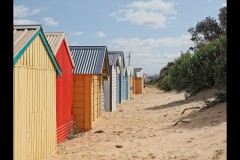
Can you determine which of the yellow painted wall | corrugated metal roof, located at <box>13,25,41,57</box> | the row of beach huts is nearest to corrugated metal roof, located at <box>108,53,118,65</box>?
the row of beach huts

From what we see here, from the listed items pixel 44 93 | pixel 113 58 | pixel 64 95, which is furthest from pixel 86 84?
pixel 113 58

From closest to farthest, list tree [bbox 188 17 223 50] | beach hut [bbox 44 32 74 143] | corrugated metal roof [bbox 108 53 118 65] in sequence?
beach hut [bbox 44 32 74 143] < corrugated metal roof [bbox 108 53 118 65] < tree [bbox 188 17 223 50]

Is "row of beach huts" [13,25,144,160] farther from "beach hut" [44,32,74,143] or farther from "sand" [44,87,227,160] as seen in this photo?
"sand" [44,87,227,160]

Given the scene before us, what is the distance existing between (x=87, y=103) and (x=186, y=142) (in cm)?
503

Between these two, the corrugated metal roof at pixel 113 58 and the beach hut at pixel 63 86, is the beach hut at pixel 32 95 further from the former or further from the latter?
the corrugated metal roof at pixel 113 58

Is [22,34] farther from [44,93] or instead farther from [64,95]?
[64,95]

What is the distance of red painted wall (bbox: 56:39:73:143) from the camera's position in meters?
10.4

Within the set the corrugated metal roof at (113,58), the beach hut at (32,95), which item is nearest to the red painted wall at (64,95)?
the beach hut at (32,95)

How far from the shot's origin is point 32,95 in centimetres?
667

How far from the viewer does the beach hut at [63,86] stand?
1030 centimetres
